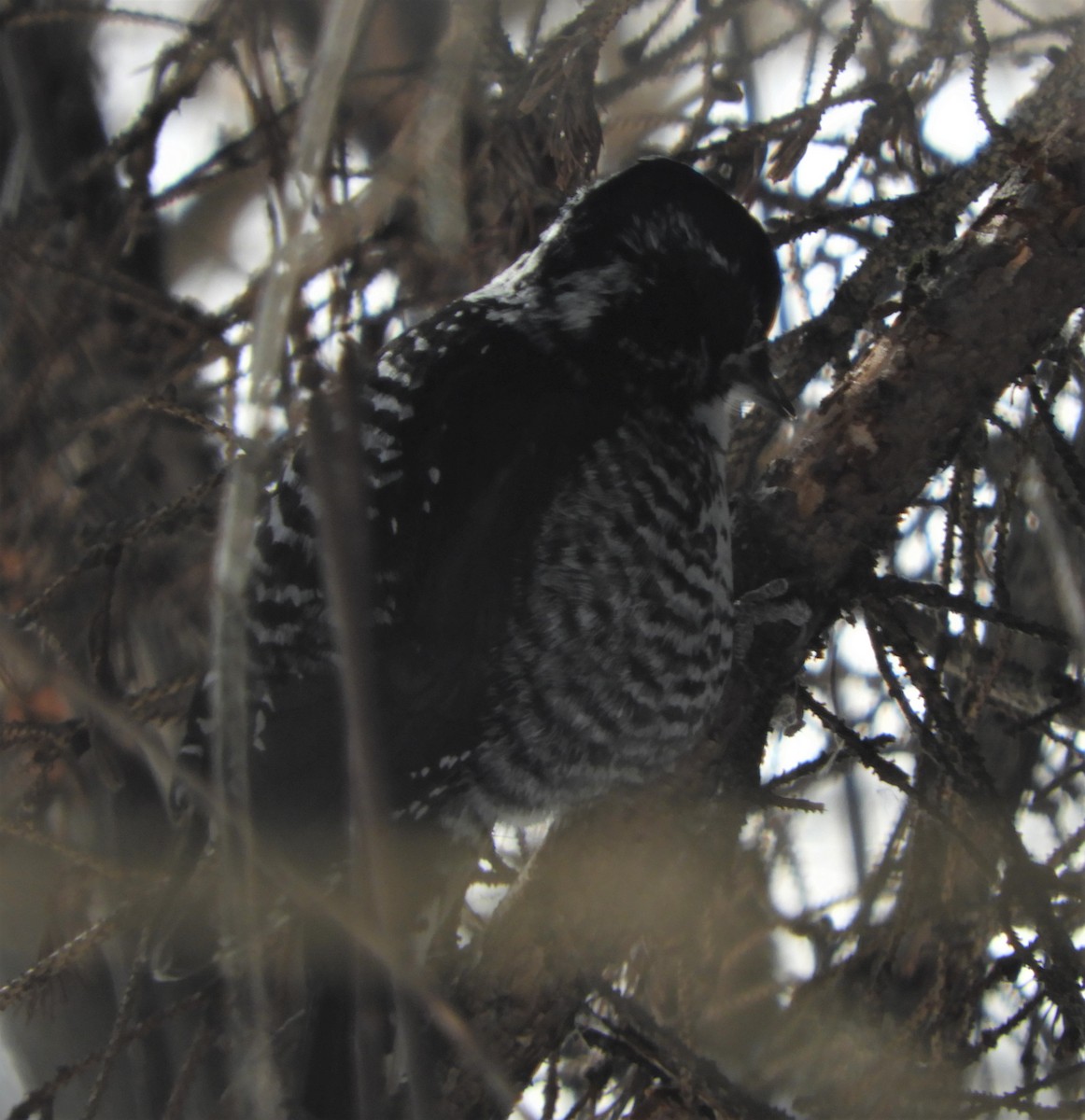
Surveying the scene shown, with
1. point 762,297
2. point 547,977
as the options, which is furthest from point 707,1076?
point 762,297

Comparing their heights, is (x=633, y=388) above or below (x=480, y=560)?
above

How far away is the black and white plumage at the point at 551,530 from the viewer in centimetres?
230

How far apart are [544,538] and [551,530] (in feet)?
0.07

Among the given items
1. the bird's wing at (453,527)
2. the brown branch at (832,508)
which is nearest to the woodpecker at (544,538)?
the bird's wing at (453,527)

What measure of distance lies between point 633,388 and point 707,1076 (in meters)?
→ 1.36

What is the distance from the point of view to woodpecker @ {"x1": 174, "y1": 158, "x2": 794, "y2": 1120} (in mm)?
2289

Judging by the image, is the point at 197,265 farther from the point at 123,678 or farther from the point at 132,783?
the point at 132,783

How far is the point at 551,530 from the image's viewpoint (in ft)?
7.91

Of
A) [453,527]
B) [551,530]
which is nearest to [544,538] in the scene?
[551,530]

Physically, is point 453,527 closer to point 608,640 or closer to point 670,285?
point 608,640

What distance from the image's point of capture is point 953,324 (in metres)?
2.12

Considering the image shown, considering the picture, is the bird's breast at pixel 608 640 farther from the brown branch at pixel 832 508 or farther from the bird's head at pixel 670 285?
the bird's head at pixel 670 285

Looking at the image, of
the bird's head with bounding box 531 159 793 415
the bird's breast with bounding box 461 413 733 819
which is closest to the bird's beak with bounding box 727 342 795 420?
the bird's head with bounding box 531 159 793 415

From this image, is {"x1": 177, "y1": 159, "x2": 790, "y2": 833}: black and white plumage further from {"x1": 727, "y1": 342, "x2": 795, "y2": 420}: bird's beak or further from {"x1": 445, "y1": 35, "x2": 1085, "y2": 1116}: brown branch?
{"x1": 445, "y1": 35, "x2": 1085, "y2": 1116}: brown branch
